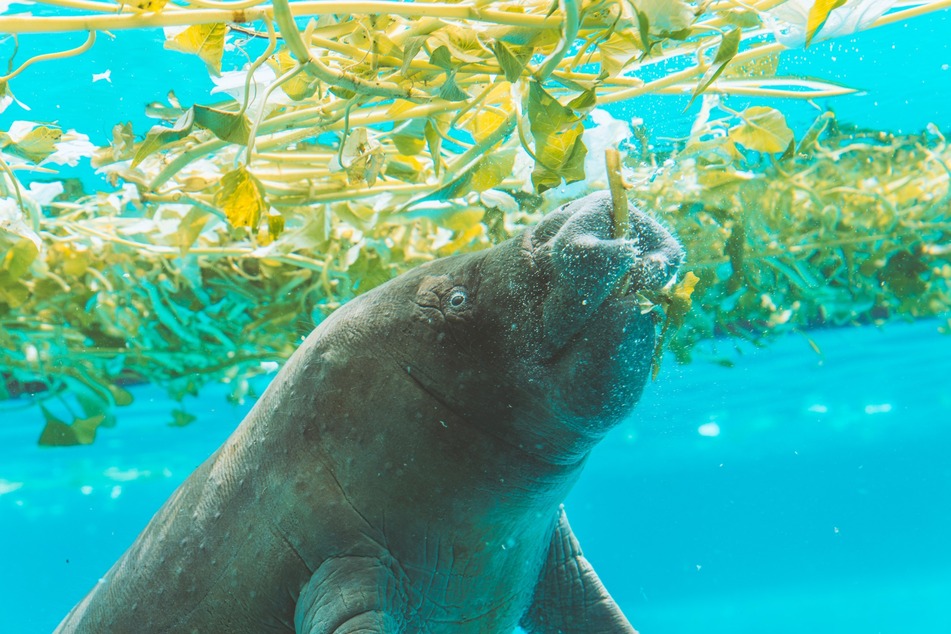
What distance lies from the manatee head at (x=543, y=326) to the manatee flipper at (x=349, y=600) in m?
0.53

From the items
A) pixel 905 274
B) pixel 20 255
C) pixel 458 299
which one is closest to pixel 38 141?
pixel 20 255

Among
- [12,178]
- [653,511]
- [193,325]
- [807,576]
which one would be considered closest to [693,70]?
[12,178]

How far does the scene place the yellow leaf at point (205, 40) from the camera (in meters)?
2.21

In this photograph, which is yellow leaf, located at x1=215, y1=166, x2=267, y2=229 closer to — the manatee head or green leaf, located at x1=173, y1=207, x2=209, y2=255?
the manatee head

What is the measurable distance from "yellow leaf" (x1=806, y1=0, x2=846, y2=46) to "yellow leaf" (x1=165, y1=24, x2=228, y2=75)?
5.31 feet

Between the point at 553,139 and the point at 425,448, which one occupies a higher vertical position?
the point at 553,139

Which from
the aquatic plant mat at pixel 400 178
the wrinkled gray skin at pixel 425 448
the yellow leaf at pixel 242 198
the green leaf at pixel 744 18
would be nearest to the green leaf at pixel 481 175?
the aquatic plant mat at pixel 400 178

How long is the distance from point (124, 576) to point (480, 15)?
225cm

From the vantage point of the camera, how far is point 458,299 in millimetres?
2148

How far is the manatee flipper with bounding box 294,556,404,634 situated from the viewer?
2.05 m

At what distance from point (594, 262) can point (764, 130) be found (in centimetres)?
141

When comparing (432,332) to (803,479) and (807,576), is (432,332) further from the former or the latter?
(807,576)

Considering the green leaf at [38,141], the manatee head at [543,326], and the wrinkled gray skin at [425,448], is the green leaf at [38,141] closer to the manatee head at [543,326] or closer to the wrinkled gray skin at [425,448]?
the wrinkled gray skin at [425,448]

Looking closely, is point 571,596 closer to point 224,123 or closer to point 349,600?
point 349,600
